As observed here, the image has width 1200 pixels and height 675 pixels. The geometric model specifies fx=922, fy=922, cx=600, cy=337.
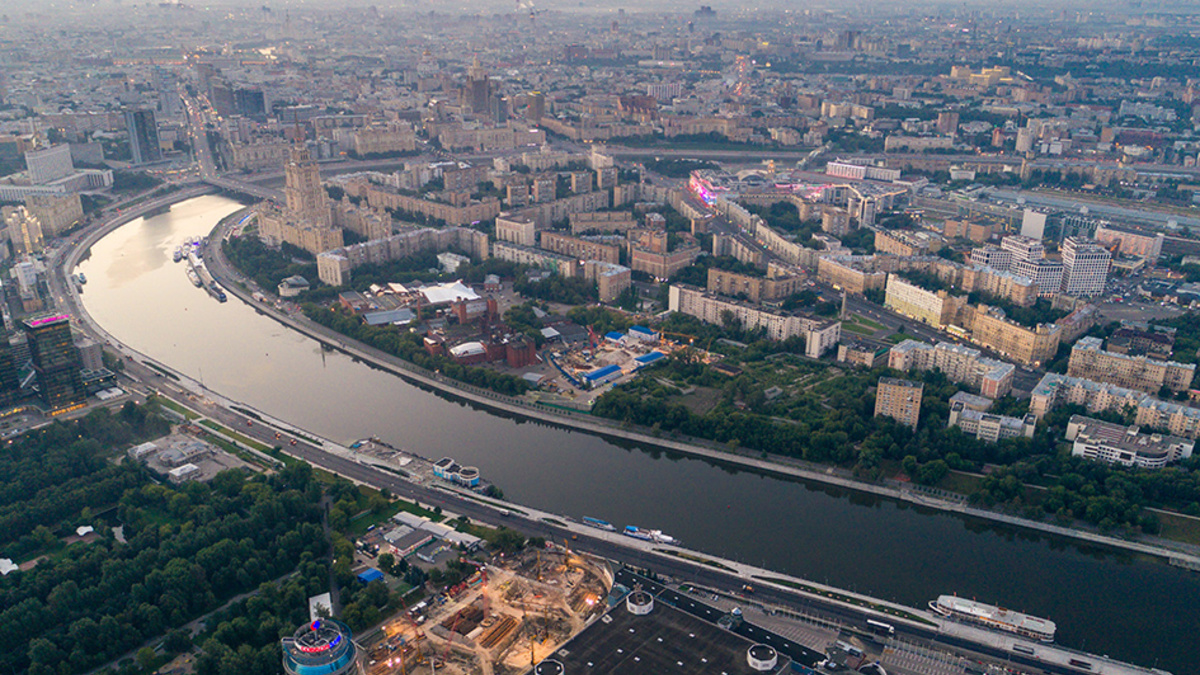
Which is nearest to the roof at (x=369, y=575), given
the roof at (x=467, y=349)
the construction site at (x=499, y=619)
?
the construction site at (x=499, y=619)

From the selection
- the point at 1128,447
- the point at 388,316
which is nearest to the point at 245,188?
the point at 388,316

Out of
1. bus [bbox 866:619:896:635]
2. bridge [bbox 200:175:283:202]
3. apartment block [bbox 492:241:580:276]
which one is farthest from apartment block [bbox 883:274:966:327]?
bridge [bbox 200:175:283:202]

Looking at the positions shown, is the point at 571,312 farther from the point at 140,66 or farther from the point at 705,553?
the point at 140,66

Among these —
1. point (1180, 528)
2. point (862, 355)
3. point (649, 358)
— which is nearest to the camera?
point (1180, 528)

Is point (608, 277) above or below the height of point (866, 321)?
above

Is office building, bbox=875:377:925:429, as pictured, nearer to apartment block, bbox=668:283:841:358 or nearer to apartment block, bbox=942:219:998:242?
apartment block, bbox=668:283:841:358

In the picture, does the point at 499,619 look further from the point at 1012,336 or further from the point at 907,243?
the point at 907,243
